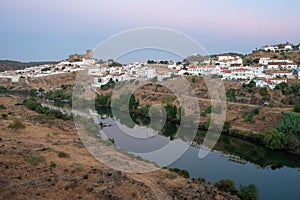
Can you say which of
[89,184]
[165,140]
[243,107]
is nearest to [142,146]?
[165,140]

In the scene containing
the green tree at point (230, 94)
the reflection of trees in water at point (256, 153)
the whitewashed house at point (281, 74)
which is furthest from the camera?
the whitewashed house at point (281, 74)

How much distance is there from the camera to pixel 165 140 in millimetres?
17750

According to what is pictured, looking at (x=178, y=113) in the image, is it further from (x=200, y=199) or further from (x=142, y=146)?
(x=200, y=199)

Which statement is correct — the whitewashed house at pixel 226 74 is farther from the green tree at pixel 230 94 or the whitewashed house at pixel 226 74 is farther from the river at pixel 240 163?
the river at pixel 240 163

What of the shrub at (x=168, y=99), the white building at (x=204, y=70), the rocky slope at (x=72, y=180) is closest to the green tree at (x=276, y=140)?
the rocky slope at (x=72, y=180)

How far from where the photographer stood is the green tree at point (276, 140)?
49.6 feet

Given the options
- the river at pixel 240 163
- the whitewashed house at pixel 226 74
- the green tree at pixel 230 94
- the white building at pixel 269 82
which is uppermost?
the whitewashed house at pixel 226 74

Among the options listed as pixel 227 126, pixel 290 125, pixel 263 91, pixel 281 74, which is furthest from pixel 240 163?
pixel 281 74

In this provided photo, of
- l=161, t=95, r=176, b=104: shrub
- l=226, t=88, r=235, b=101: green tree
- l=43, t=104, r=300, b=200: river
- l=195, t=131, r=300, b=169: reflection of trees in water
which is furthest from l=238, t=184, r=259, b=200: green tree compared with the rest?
l=161, t=95, r=176, b=104: shrub

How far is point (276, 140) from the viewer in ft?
49.8

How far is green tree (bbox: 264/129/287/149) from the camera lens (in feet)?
49.6

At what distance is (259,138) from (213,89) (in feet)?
34.6

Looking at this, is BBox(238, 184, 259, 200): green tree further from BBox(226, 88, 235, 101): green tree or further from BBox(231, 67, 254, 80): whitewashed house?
BBox(231, 67, 254, 80): whitewashed house

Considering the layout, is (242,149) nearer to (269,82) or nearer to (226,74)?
(269,82)
